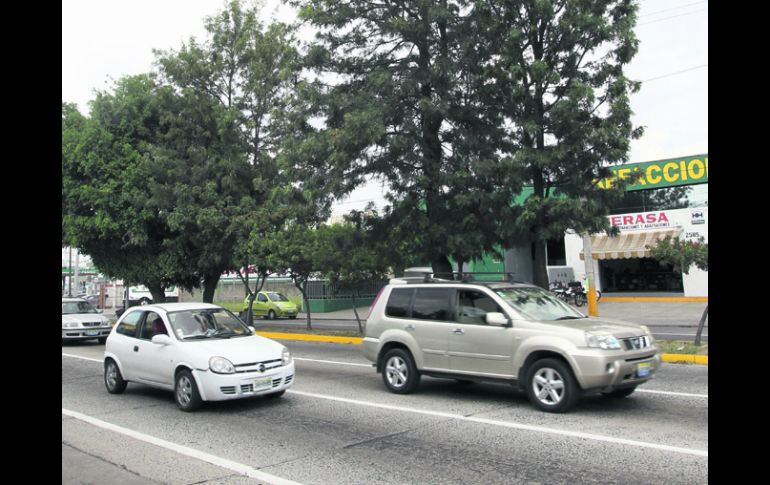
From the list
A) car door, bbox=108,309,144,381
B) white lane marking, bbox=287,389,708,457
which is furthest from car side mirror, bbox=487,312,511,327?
car door, bbox=108,309,144,381

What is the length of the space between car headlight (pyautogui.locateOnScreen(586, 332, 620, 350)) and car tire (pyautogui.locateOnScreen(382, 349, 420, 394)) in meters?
2.86

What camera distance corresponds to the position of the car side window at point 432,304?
9.62m

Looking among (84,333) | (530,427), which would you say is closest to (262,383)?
(530,427)

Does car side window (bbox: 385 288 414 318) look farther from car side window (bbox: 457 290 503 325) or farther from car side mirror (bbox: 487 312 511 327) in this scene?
car side mirror (bbox: 487 312 511 327)

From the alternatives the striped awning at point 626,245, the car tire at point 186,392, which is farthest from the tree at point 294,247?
the striped awning at point 626,245

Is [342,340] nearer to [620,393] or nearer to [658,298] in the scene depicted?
[620,393]

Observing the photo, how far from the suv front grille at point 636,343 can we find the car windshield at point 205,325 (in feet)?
18.7

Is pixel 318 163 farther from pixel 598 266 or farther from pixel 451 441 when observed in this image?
pixel 598 266

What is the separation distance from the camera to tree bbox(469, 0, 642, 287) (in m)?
14.1

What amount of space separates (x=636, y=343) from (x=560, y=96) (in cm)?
857

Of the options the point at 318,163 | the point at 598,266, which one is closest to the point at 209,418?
the point at 318,163

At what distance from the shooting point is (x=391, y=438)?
7.13m

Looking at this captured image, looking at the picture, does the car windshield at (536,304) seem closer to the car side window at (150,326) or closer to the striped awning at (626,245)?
the car side window at (150,326)

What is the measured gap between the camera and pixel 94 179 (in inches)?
938
